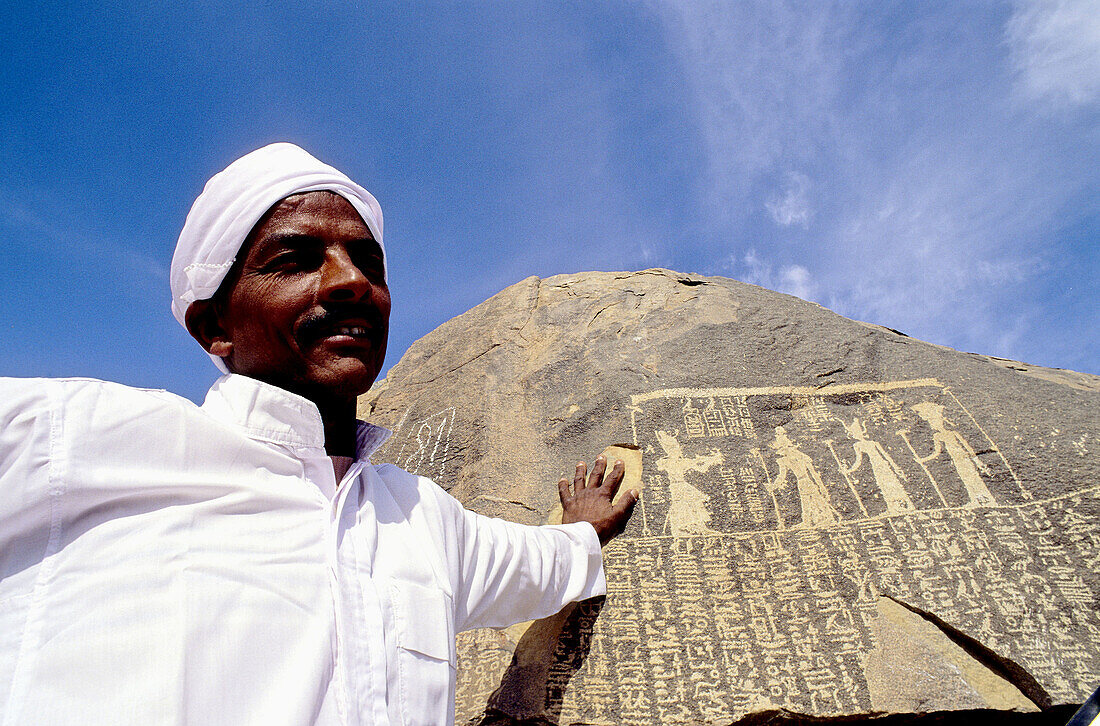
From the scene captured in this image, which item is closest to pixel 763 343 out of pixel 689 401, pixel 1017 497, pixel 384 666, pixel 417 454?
pixel 689 401

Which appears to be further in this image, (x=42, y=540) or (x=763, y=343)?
(x=763, y=343)

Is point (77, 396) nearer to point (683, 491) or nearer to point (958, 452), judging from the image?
point (683, 491)

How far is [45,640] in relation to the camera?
0.89 metres

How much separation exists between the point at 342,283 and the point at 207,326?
391 millimetres

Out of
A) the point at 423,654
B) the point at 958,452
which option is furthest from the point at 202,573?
the point at 958,452

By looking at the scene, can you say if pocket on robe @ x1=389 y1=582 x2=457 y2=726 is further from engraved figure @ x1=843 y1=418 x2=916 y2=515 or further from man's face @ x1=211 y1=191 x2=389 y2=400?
engraved figure @ x1=843 y1=418 x2=916 y2=515

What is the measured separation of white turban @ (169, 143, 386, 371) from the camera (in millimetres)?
1500

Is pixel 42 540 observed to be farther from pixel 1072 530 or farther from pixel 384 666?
pixel 1072 530

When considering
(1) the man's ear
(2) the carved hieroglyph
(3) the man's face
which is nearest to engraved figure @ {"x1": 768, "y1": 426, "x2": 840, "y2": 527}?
(2) the carved hieroglyph

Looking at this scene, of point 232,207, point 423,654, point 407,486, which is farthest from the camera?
point 407,486

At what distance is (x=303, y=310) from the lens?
1.42 meters

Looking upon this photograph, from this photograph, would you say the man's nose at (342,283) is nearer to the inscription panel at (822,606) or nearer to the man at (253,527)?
the man at (253,527)

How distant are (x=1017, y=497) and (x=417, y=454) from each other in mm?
2252

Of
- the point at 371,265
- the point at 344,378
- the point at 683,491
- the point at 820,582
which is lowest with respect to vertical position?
the point at 820,582
